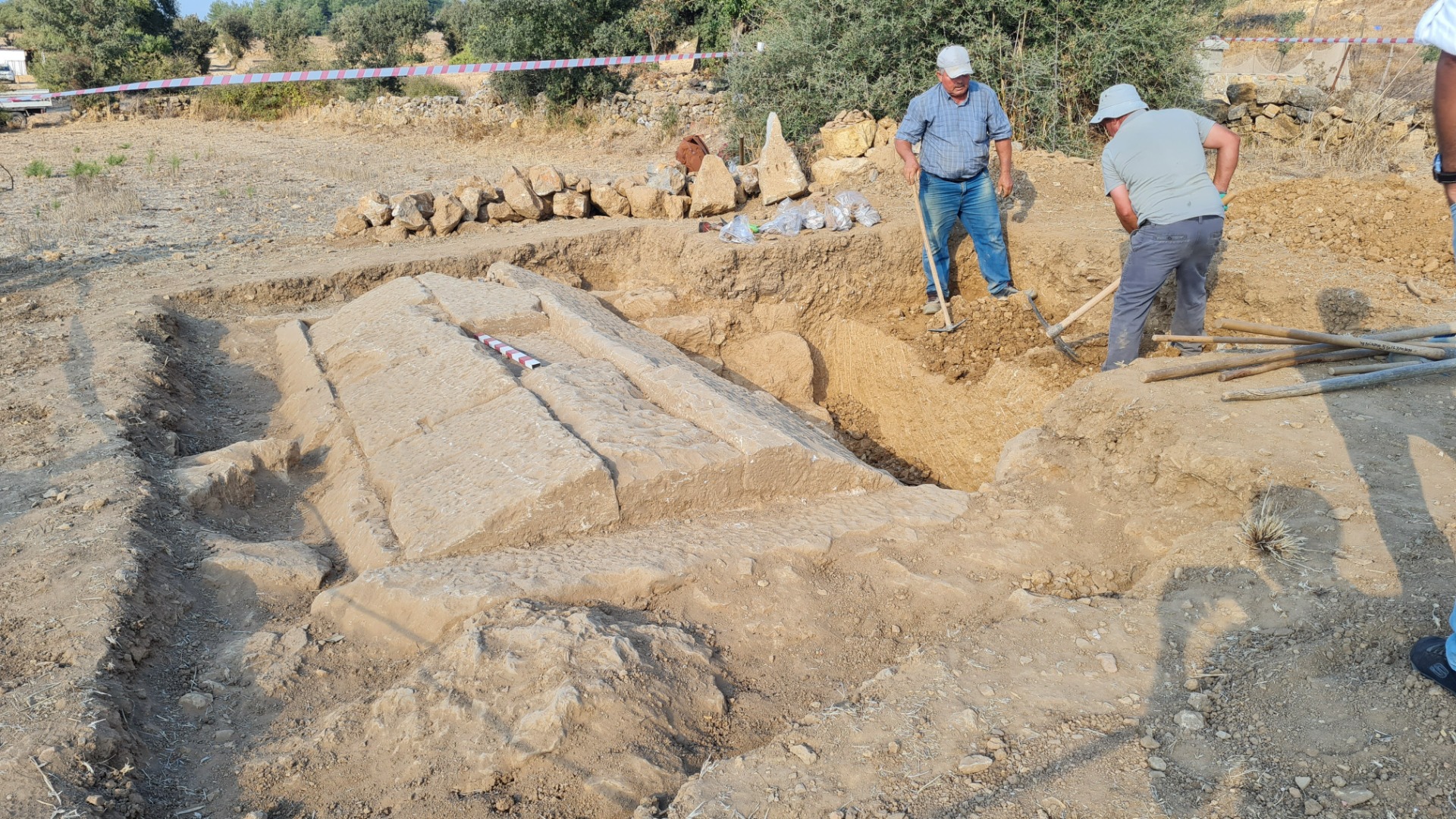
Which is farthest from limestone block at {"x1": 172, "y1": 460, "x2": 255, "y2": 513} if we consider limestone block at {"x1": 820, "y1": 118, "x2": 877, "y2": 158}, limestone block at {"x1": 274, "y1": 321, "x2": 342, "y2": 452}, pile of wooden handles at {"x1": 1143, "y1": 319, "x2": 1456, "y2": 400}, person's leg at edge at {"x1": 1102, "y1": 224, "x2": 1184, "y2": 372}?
limestone block at {"x1": 820, "y1": 118, "x2": 877, "y2": 158}

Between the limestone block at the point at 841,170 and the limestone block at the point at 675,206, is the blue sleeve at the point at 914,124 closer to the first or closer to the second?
the limestone block at the point at 841,170

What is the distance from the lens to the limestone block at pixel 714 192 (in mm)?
7840

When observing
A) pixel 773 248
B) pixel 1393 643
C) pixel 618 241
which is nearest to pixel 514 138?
pixel 618 241

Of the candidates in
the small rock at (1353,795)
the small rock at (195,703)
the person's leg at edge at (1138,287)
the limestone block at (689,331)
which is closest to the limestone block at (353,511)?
the small rock at (195,703)

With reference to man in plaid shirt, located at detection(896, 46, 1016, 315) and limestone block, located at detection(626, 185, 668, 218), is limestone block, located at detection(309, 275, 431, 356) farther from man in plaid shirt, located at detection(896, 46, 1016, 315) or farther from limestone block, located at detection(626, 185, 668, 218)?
man in plaid shirt, located at detection(896, 46, 1016, 315)

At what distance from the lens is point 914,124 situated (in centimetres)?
585

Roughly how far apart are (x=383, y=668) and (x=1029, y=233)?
5.37 metres

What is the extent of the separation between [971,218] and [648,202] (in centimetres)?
306

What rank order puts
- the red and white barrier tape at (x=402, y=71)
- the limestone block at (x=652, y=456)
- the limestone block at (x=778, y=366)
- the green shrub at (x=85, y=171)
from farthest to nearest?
the red and white barrier tape at (x=402, y=71)
the green shrub at (x=85, y=171)
the limestone block at (x=778, y=366)
the limestone block at (x=652, y=456)

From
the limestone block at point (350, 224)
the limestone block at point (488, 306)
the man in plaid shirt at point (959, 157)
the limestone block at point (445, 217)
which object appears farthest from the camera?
the limestone block at point (445, 217)

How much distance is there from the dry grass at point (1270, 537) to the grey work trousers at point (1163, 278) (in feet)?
4.94

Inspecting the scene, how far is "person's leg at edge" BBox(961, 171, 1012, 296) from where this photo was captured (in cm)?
595

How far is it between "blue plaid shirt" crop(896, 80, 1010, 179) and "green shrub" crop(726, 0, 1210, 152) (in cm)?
346

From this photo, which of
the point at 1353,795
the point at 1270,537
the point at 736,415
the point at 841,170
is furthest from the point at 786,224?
the point at 1353,795
